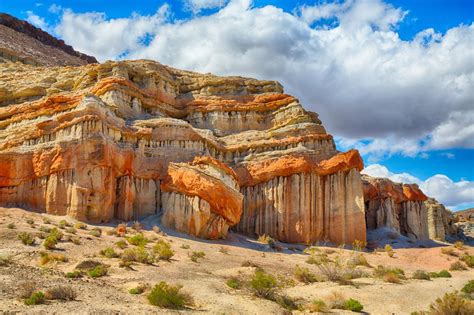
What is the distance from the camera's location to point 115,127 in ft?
106

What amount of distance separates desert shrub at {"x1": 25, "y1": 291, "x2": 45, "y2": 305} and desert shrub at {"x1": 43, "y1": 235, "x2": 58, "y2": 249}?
726cm

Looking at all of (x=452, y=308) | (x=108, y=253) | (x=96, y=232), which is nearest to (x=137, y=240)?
(x=96, y=232)

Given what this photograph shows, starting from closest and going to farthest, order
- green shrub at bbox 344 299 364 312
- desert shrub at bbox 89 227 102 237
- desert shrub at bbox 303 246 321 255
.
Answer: green shrub at bbox 344 299 364 312
desert shrub at bbox 89 227 102 237
desert shrub at bbox 303 246 321 255

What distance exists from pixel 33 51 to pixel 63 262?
61.7 metres

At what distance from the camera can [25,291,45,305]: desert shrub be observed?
11727mm

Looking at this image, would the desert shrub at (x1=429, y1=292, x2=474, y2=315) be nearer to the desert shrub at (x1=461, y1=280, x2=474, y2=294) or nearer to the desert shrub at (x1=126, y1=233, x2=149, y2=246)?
the desert shrub at (x1=461, y1=280, x2=474, y2=294)

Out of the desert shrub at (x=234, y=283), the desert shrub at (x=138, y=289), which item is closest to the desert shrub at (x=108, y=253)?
the desert shrub at (x=138, y=289)

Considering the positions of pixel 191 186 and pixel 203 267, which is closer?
pixel 203 267

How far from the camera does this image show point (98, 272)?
1603 centimetres

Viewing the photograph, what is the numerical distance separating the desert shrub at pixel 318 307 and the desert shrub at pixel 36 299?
8299 millimetres

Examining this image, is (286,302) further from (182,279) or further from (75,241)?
(75,241)

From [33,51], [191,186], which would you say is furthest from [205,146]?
[33,51]

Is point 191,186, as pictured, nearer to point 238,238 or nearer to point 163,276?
point 238,238

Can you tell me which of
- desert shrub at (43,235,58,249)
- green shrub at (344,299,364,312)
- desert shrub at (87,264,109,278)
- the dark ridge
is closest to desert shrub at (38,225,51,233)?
desert shrub at (43,235,58,249)
